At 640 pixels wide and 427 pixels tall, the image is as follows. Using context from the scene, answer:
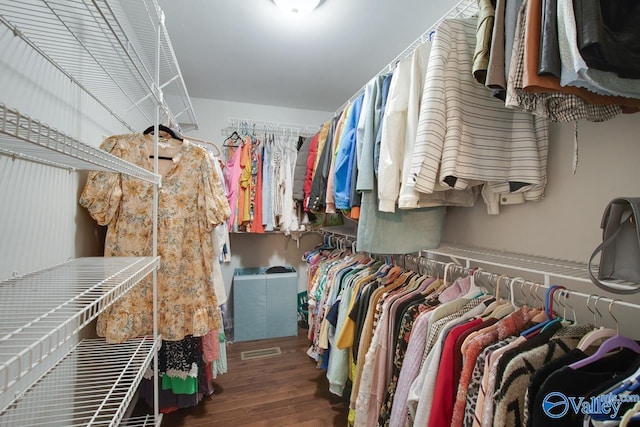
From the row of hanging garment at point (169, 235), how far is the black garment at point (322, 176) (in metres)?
0.60

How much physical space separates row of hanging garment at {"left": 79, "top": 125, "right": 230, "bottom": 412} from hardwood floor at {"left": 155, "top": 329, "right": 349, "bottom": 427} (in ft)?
0.91

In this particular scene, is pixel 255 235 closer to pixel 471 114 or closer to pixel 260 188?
pixel 260 188

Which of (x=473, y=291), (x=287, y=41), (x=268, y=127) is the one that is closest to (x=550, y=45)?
(x=473, y=291)

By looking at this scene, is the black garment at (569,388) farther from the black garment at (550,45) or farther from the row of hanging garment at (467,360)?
the black garment at (550,45)

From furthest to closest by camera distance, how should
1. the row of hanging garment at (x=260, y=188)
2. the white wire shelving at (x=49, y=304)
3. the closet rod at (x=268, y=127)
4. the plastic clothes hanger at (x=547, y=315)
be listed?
the closet rod at (x=268, y=127) < the row of hanging garment at (x=260, y=188) < the plastic clothes hanger at (x=547, y=315) < the white wire shelving at (x=49, y=304)

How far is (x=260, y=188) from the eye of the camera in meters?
2.65

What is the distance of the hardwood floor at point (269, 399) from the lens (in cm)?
164

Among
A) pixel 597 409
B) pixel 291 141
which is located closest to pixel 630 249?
pixel 597 409

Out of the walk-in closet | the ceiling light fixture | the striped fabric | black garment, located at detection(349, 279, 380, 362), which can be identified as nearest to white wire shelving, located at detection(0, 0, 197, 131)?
the walk-in closet

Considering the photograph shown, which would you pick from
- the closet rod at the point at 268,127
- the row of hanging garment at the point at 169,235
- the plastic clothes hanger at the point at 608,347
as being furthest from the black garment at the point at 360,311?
the closet rod at the point at 268,127

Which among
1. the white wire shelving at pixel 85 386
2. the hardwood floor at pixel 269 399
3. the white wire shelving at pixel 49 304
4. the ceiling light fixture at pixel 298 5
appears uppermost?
the ceiling light fixture at pixel 298 5

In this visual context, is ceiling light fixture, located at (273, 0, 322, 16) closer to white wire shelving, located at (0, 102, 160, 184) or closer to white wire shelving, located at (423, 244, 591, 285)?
white wire shelving, located at (0, 102, 160, 184)

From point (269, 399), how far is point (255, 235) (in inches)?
65.0

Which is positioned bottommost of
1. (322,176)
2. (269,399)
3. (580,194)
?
(269,399)
